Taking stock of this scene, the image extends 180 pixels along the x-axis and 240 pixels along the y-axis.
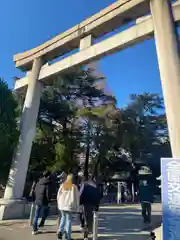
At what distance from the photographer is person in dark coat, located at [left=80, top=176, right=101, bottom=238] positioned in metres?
6.67

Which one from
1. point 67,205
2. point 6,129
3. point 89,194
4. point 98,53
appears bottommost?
point 67,205

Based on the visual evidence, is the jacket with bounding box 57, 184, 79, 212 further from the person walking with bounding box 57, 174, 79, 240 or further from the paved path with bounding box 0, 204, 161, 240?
the paved path with bounding box 0, 204, 161, 240

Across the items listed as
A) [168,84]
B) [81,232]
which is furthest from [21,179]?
[168,84]

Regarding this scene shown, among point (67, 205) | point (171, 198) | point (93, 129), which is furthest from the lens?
point (93, 129)

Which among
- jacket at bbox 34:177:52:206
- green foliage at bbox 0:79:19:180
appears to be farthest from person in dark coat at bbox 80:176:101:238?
green foliage at bbox 0:79:19:180

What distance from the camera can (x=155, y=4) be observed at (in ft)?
27.2

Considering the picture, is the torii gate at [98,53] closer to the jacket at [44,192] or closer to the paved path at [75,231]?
the paved path at [75,231]

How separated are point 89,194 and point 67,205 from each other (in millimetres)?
689

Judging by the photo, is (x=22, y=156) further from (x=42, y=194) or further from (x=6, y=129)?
(x=42, y=194)

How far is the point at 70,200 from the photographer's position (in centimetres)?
631

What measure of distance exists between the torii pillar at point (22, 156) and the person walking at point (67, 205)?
4.39m

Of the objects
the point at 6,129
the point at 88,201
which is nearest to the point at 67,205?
the point at 88,201

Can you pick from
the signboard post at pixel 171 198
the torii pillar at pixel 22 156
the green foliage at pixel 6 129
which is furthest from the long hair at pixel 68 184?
the green foliage at pixel 6 129

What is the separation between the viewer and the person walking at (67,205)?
628 centimetres
